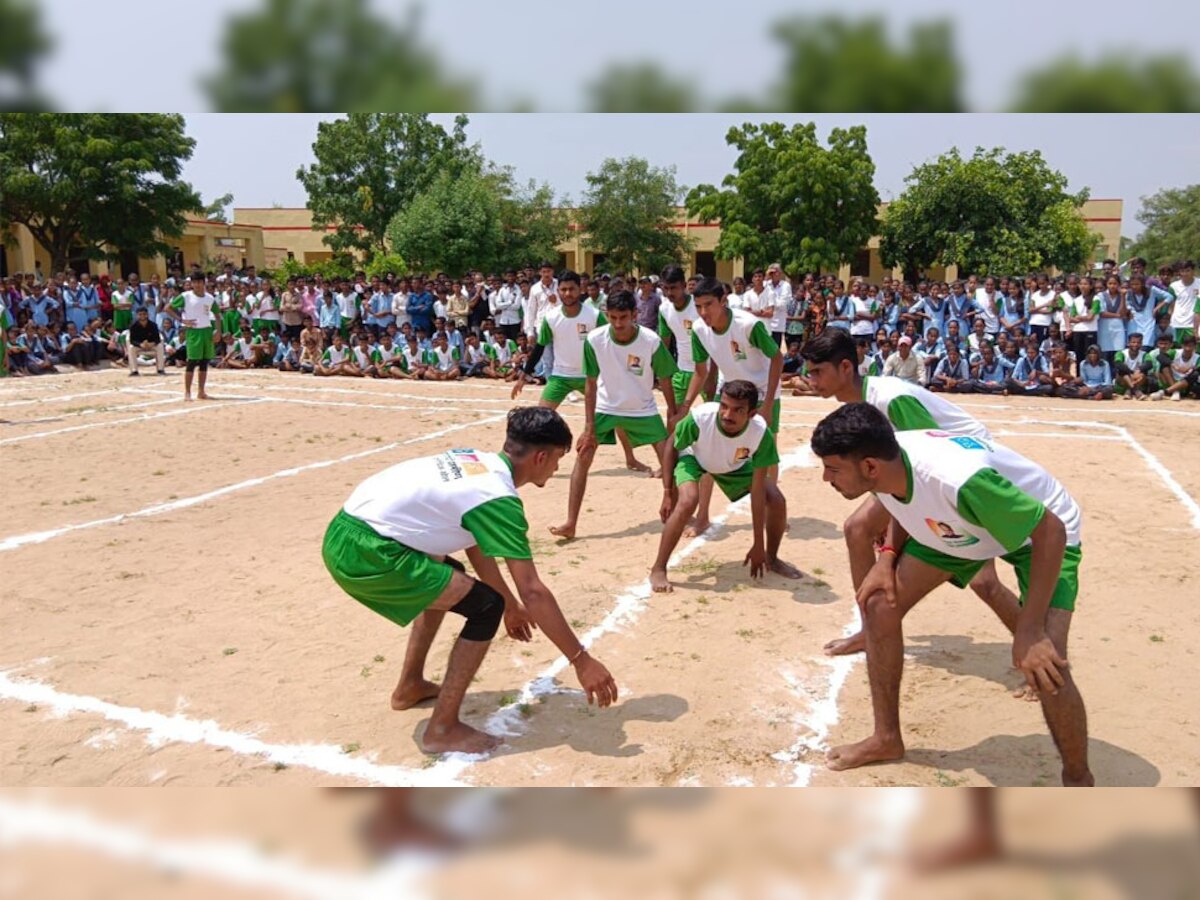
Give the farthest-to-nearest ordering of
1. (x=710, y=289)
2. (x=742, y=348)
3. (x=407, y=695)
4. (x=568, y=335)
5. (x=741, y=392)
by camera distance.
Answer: (x=568, y=335)
(x=742, y=348)
(x=710, y=289)
(x=741, y=392)
(x=407, y=695)

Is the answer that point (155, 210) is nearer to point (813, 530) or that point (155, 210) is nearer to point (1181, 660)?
point (813, 530)

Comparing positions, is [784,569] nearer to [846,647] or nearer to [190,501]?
[846,647]

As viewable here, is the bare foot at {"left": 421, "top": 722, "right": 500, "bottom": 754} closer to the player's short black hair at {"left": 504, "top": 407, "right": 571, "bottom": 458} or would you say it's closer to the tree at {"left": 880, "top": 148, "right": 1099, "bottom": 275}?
the player's short black hair at {"left": 504, "top": 407, "right": 571, "bottom": 458}

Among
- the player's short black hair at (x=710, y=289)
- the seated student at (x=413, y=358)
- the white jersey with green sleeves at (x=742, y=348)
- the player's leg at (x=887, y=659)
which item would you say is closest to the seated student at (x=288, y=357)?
the seated student at (x=413, y=358)

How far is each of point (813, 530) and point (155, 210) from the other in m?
33.0

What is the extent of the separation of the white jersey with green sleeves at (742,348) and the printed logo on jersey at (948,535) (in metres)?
3.25

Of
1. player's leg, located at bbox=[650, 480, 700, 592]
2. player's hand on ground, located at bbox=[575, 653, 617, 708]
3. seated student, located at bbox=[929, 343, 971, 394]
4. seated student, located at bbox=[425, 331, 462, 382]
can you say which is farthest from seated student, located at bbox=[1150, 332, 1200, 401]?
player's hand on ground, located at bbox=[575, 653, 617, 708]

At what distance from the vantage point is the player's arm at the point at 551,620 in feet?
12.4

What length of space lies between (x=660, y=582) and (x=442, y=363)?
1312cm

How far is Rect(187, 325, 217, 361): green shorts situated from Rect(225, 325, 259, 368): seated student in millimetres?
6201

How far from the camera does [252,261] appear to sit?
165 feet

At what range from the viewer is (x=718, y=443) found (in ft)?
20.2

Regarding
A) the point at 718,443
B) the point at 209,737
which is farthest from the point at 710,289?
the point at 209,737

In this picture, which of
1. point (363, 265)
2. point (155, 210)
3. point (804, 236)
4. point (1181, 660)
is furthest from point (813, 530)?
point (363, 265)
